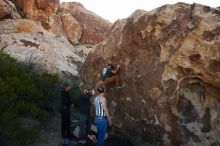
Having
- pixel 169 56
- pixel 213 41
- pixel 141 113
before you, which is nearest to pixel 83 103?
pixel 141 113

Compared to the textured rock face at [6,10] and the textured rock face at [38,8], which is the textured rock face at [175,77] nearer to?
the textured rock face at [6,10]

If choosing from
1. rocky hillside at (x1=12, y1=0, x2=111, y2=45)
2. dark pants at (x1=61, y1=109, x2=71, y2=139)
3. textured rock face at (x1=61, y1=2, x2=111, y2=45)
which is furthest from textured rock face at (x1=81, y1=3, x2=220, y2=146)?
textured rock face at (x1=61, y1=2, x2=111, y2=45)

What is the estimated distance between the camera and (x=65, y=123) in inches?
464

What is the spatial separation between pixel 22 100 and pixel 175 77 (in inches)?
157

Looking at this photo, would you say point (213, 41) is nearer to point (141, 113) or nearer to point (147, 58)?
point (147, 58)

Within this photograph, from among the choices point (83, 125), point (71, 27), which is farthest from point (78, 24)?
point (83, 125)

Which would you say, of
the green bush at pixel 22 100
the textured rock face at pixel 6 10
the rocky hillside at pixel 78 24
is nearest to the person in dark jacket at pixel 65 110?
the green bush at pixel 22 100

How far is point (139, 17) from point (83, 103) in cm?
298

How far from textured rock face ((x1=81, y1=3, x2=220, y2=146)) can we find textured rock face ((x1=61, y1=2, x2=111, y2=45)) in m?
17.5

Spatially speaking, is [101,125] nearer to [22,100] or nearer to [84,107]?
[84,107]

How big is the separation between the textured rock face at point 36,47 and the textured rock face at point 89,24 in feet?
32.3

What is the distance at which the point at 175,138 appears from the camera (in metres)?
11.7

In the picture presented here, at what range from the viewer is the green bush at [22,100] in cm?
1035

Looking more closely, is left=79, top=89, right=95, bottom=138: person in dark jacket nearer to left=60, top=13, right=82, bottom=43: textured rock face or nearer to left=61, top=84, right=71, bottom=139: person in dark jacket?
left=61, top=84, right=71, bottom=139: person in dark jacket
